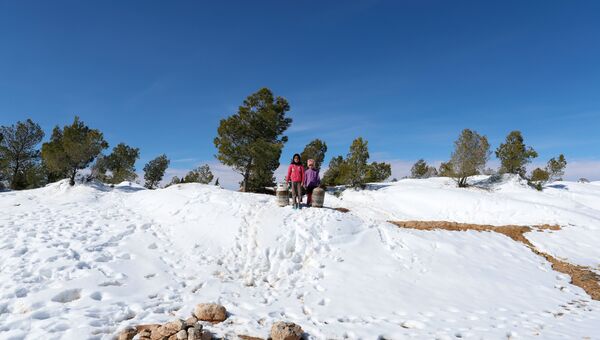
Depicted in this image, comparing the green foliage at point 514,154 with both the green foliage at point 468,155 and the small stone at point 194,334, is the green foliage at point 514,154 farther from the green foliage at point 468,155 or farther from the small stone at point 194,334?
the small stone at point 194,334

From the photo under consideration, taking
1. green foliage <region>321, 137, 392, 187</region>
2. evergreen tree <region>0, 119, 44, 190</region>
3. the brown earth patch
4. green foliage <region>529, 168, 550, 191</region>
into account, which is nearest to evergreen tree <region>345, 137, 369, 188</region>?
green foliage <region>321, 137, 392, 187</region>

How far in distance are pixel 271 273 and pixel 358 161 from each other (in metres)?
20.1

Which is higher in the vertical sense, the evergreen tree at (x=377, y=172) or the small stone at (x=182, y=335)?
the evergreen tree at (x=377, y=172)

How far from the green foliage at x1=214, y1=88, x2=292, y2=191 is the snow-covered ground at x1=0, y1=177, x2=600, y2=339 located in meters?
10.7

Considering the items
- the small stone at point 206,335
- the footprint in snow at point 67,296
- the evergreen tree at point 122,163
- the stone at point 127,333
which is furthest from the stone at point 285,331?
the evergreen tree at point 122,163

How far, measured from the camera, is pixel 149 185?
39625mm

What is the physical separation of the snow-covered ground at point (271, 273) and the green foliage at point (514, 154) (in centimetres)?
2054

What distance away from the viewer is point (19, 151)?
30.4m

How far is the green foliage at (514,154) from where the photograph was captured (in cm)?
3181

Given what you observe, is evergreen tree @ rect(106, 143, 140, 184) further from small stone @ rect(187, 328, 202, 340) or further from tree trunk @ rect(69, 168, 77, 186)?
small stone @ rect(187, 328, 202, 340)

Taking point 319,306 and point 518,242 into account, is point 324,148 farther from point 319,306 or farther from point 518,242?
point 319,306

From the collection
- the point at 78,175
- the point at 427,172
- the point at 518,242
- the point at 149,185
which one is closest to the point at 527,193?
the point at 518,242

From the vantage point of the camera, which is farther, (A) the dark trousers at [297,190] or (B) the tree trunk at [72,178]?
(B) the tree trunk at [72,178]

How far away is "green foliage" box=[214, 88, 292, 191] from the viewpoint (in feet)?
82.2
